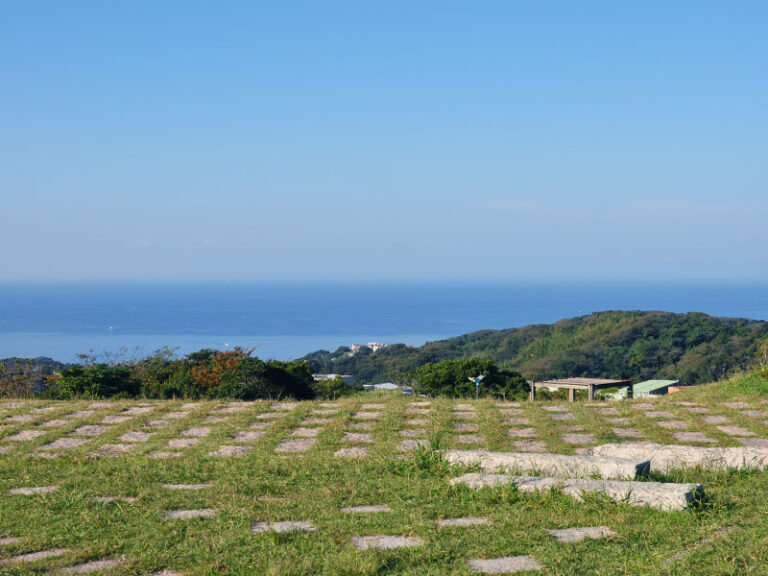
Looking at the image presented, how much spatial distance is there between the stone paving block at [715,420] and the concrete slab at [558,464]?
3477 mm

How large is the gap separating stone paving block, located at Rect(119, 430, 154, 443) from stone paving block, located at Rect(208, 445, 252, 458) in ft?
3.50

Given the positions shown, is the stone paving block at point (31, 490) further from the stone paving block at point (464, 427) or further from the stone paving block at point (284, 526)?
the stone paving block at point (464, 427)

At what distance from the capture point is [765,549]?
3.48 meters

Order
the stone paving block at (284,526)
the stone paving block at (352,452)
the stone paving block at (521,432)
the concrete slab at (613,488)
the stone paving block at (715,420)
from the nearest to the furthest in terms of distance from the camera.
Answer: the stone paving block at (284,526)
the concrete slab at (613,488)
the stone paving block at (352,452)
the stone paving block at (521,432)
the stone paving block at (715,420)

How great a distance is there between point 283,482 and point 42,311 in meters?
138

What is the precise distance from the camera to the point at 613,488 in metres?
4.46

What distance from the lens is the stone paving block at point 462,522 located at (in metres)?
4.02

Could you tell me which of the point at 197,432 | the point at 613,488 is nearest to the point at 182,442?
the point at 197,432

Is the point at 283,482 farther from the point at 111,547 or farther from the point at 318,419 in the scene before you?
the point at 318,419

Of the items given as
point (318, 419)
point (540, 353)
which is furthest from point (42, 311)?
point (318, 419)

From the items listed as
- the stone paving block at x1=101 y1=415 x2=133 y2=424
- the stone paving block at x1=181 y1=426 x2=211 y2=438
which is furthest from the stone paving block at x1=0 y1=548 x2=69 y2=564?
the stone paving block at x1=101 y1=415 x2=133 y2=424

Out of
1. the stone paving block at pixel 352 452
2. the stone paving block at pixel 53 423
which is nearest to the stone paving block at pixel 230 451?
the stone paving block at pixel 352 452

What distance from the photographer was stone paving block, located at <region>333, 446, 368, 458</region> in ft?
21.0

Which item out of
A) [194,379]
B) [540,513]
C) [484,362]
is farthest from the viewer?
[484,362]
